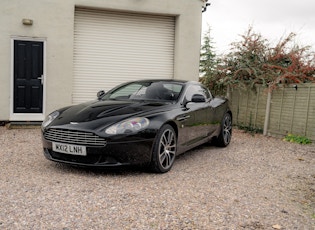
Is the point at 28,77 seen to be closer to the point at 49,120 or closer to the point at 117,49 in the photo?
the point at 117,49

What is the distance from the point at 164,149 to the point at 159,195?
1.04m

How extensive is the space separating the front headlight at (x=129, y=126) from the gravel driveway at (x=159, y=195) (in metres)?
0.61

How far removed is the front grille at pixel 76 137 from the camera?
13.5 feet

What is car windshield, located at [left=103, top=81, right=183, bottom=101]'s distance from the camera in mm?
5391

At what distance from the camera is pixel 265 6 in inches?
378

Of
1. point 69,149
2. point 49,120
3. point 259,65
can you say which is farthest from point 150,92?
point 259,65

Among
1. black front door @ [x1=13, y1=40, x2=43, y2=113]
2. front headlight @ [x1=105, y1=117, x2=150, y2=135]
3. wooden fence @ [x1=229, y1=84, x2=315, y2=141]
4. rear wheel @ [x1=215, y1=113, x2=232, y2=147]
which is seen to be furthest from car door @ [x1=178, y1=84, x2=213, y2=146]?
black front door @ [x1=13, y1=40, x2=43, y2=113]

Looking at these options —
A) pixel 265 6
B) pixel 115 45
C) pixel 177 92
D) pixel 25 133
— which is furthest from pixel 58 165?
pixel 265 6

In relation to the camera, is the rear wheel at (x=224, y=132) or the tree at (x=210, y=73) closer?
the rear wheel at (x=224, y=132)

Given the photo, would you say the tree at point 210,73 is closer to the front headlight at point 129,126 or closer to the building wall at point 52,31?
the building wall at point 52,31

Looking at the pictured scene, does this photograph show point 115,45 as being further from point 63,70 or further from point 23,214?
point 23,214

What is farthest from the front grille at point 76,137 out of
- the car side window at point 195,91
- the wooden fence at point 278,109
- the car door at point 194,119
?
the wooden fence at point 278,109

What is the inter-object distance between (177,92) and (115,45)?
4991 mm

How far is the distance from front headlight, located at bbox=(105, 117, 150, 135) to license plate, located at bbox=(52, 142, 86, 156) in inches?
15.2
